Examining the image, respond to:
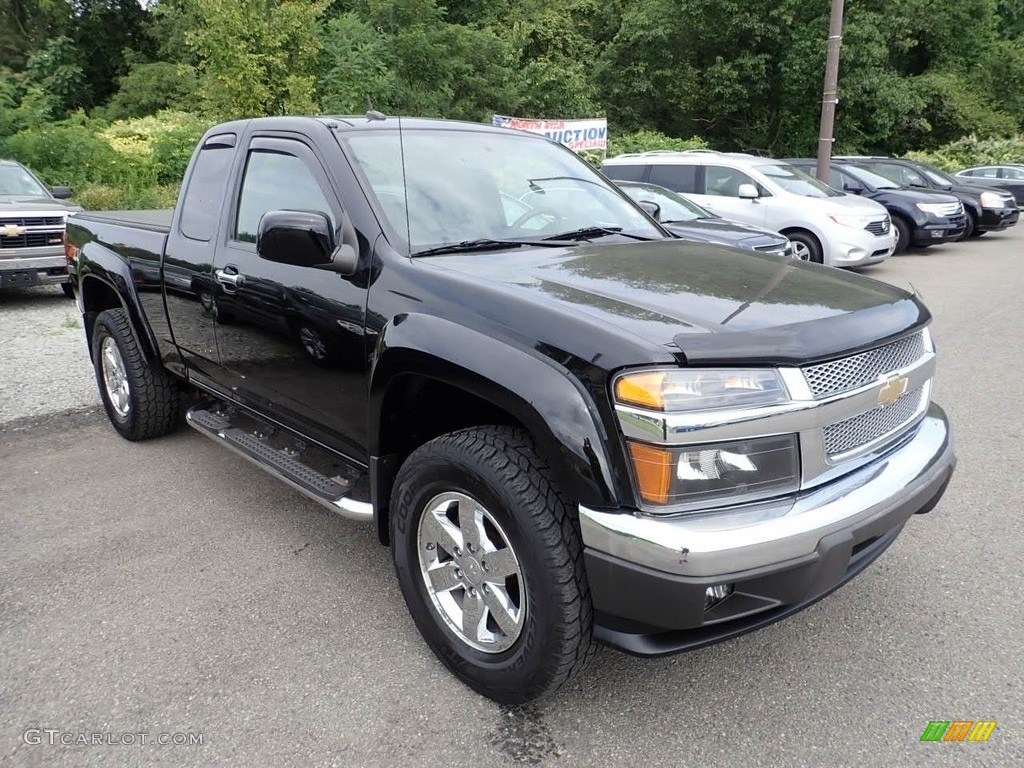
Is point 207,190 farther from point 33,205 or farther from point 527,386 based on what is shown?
point 33,205

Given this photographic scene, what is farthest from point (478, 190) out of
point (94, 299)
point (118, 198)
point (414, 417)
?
point (118, 198)

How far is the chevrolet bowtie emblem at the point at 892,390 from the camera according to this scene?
8.07 feet

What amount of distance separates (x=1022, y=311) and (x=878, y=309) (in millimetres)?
7723

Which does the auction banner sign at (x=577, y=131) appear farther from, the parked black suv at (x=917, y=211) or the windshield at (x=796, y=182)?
the windshield at (x=796, y=182)

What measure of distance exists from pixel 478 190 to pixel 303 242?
0.87m

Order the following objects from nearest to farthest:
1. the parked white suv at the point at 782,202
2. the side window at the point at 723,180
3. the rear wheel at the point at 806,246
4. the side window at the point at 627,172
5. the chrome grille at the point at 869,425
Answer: the chrome grille at the point at 869,425
the parked white suv at the point at 782,202
the rear wheel at the point at 806,246
the side window at the point at 723,180
the side window at the point at 627,172

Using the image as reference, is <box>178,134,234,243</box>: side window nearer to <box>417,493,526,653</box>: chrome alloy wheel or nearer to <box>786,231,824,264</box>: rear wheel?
<box>417,493,526,653</box>: chrome alloy wheel

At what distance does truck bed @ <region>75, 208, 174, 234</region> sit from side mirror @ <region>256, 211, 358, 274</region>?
1.74m

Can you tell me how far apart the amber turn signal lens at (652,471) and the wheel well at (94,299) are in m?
4.09

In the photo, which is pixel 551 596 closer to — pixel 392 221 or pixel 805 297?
pixel 805 297

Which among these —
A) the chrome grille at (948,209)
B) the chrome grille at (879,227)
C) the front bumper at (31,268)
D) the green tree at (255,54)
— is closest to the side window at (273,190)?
the front bumper at (31,268)

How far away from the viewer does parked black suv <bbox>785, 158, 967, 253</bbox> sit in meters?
13.8

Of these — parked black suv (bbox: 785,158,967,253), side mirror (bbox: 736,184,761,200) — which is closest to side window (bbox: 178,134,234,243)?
side mirror (bbox: 736,184,761,200)

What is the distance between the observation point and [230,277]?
3.56 meters
